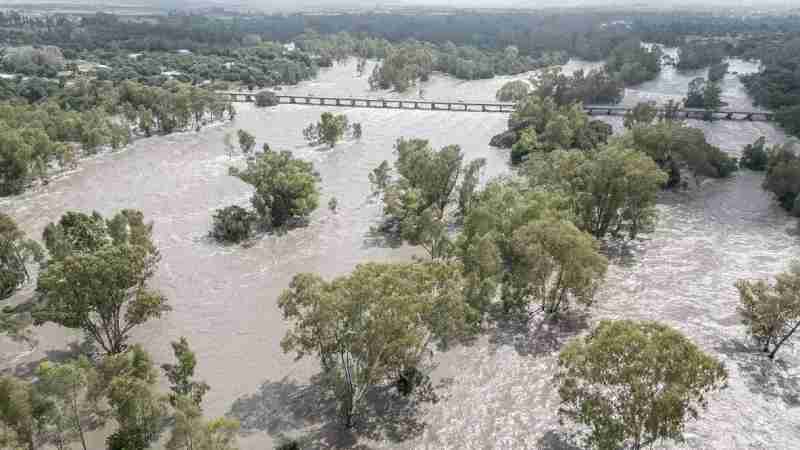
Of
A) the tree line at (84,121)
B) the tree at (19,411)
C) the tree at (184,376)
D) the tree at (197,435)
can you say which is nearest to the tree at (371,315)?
the tree at (197,435)

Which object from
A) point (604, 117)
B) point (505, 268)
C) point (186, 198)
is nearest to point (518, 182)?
point (505, 268)

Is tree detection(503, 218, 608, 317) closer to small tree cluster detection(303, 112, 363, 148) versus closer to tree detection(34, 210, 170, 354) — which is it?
tree detection(34, 210, 170, 354)

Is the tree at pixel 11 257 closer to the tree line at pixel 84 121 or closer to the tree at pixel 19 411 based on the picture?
the tree at pixel 19 411

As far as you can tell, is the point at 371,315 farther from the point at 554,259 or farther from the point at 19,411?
the point at 554,259

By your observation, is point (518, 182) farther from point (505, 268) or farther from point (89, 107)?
point (89, 107)

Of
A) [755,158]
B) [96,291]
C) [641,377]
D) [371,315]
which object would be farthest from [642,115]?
[96,291]
